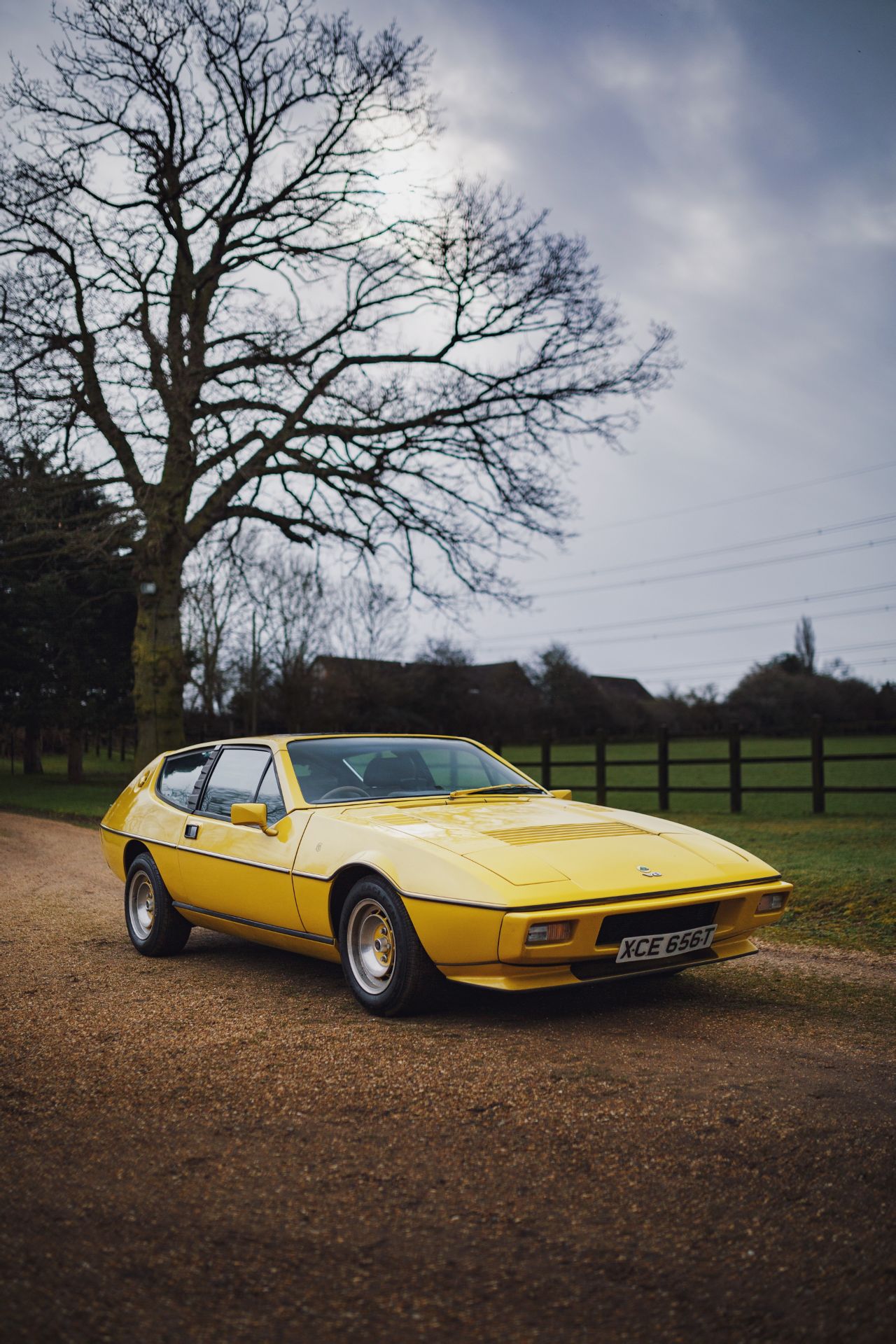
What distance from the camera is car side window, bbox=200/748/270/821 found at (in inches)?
238

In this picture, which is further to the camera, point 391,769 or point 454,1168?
point 391,769

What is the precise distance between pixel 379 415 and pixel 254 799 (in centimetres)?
1368

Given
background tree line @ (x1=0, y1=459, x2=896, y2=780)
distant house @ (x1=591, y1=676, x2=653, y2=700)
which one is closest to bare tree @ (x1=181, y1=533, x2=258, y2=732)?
background tree line @ (x1=0, y1=459, x2=896, y2=780)

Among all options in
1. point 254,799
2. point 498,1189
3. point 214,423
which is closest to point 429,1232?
point 498,1189

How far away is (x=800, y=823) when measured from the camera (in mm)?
15164

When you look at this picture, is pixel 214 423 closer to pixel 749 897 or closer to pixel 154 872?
pixel 154 872

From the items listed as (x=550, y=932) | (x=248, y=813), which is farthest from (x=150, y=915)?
(x=550, y=932)

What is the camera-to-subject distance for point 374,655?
52.5 meters

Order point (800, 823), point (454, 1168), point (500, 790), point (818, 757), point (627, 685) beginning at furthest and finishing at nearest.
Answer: point (627, 685) < point (818, 757) < point (800, 823) < point (500, 790) < point (454, 1168)

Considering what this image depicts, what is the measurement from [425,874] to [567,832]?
84cm

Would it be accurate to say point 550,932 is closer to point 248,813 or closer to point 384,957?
point 384,957

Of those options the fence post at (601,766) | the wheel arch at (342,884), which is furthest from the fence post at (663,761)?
the wheel arch at (342,884)

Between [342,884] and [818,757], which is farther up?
[818,757]

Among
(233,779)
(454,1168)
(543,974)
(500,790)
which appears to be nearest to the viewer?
(454,1168)
